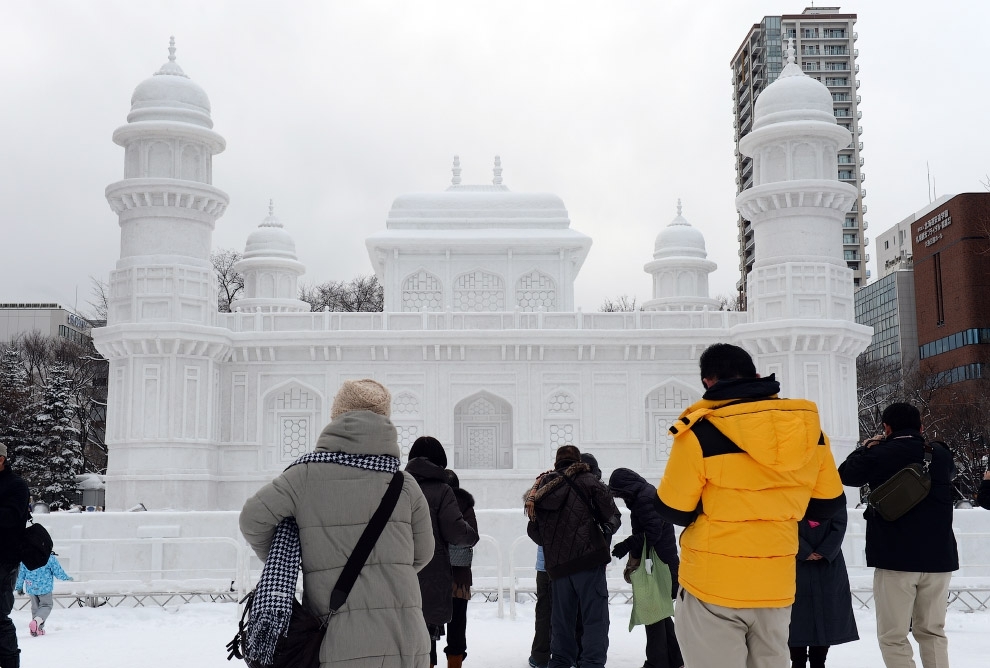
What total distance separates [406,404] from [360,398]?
66.9 ft

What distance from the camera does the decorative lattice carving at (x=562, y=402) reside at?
24.5 m

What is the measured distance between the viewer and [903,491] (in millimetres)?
6293

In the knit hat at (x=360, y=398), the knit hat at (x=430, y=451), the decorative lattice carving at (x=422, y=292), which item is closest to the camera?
the knit hat at (x=360, y=398)

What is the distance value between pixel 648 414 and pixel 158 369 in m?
12.4

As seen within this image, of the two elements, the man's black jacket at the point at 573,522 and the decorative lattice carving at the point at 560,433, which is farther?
the decorative lattice carving at the point at 560,433

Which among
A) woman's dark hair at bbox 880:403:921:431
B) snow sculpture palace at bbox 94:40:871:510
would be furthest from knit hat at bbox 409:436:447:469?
snow sculpture palace at bbox 94:40:871:510

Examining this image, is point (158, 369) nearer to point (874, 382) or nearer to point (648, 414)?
point (648, 414)

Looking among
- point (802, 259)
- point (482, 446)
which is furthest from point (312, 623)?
point (802, 259)

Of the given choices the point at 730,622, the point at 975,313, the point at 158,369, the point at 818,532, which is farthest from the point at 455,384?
the point at 975,313

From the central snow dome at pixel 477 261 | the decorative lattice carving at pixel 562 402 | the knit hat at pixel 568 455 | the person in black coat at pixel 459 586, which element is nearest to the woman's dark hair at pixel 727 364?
the knit hat at pixel 568 455

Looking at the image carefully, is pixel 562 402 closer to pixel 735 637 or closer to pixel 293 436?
pixel 293 436

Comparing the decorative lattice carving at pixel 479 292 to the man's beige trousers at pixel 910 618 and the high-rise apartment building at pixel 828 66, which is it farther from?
the high-rise apartment building at pixel 828 66

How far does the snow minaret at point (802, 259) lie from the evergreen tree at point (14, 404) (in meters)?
28.0

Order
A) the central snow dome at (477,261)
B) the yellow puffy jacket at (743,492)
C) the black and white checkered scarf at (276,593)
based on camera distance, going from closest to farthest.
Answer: the black and white checkered scarf at (276,593)
the yellow puffy jacket at (743,492)
the central snow dome at (477,261)
